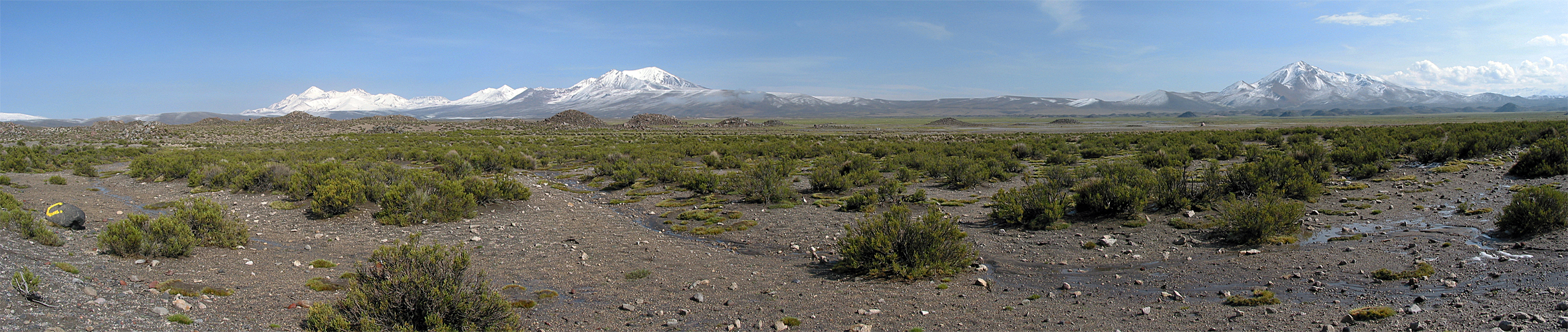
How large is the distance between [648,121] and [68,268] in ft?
317

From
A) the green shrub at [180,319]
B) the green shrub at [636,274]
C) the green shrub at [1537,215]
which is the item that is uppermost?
the green shrub at [1537,215]

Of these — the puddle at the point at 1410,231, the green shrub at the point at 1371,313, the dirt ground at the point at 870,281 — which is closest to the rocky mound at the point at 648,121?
the dirt ground at the point at 870,281

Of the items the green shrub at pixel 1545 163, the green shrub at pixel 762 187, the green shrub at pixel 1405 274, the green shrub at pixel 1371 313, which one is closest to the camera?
the green shrub at pixel 1371 313

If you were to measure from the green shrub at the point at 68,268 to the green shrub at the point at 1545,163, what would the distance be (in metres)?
23.3

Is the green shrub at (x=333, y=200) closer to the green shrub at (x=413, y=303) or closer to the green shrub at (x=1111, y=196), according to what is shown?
the green shrub at (x=413, y=303)

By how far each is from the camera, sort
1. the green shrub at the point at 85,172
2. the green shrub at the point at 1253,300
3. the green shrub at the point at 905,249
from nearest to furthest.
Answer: the green shrub at the point at 1253,300 → the green shrub at the point at 905,249 → the green shrub at the point at 85,172

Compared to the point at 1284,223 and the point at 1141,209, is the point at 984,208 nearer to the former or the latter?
the point at 1141,209

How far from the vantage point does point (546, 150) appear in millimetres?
33906

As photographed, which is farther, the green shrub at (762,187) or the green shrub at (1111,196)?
the green shrub at (762,187)

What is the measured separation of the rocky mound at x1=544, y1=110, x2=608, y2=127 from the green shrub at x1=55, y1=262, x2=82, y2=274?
8705 centimetres

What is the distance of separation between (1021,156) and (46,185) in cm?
3132

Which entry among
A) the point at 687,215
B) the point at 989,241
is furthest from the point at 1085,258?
the point at 687,215

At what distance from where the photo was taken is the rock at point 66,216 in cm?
966

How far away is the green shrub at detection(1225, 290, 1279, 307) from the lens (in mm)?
6051
